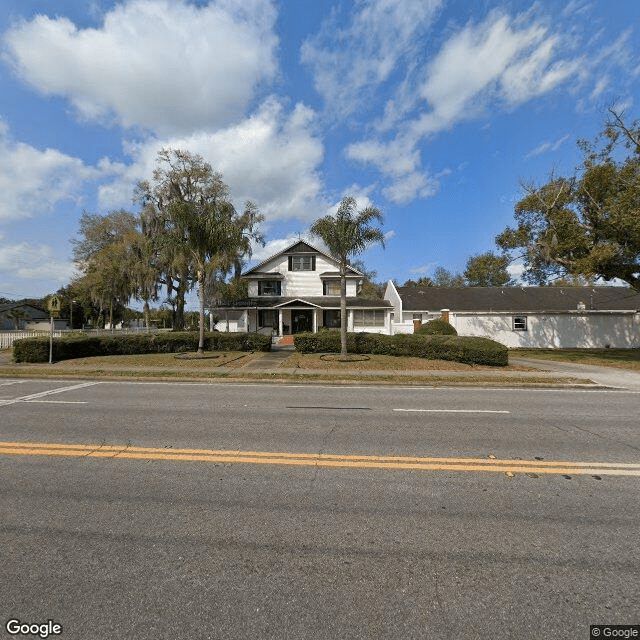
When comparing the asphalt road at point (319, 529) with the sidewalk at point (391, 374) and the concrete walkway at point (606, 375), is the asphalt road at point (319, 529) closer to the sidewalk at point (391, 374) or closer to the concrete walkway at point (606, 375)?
the sidewalk at point (391, 374)

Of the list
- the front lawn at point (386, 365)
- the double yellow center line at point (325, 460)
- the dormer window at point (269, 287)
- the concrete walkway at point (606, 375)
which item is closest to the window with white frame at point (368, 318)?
the dormer window at point (269, 287)

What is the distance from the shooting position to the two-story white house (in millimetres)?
30938

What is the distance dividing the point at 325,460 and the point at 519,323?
28.2 meters

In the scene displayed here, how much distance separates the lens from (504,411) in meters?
7.96

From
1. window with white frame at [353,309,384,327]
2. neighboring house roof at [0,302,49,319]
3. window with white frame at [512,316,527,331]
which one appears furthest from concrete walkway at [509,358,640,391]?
neighboring house roof at [0,302,49,319]

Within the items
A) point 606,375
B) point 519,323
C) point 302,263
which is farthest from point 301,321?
point 606,375

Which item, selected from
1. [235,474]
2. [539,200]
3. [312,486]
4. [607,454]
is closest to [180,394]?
[235,474]

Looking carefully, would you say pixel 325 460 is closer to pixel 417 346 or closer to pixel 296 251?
pixel 417 346

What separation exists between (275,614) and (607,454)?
17.0 feet

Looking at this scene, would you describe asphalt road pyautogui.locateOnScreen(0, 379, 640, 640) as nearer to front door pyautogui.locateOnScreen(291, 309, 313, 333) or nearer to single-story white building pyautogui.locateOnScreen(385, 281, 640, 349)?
single-story white building pyautogui.locateOnScreen(385, 281, 640, 349)

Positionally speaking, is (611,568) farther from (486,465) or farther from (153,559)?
(153,559)

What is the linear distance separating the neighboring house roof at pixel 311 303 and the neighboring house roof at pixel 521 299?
2902 millimetres

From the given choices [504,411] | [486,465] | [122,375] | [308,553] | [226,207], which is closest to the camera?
[308,553]

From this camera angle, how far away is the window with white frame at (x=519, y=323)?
2845cm
